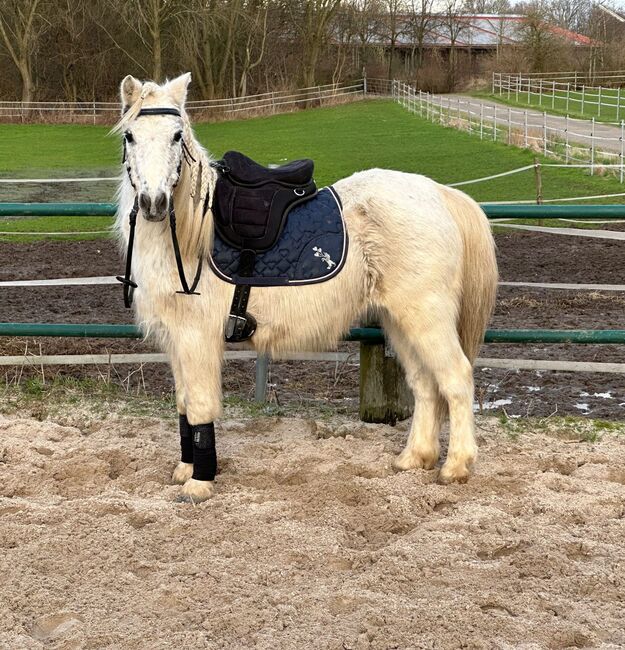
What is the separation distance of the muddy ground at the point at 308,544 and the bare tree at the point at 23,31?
36.6m

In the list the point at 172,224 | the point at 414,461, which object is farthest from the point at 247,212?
the point at 414,461

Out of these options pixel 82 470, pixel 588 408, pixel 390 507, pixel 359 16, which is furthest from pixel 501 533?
pixel 359 16

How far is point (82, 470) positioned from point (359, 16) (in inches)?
1798

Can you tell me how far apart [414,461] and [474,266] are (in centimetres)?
98

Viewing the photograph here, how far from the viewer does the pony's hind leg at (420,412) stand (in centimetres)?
411

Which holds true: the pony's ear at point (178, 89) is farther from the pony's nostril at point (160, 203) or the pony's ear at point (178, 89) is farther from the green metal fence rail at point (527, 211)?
the green metal fence rail at point (527, 211)

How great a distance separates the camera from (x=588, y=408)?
5641 millimetres

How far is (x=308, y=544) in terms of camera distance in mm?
3293

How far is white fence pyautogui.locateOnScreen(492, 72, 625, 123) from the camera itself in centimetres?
3503

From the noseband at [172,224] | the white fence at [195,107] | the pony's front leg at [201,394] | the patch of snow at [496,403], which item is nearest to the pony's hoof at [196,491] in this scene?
the pony's front leg at [201,394]

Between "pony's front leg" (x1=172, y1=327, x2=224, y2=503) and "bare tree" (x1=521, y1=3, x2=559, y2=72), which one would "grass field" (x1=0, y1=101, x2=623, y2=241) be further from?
"bare tree" (x1=521, y1=3, x2=559, y2=72)

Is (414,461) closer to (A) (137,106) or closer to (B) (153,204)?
(B) (153,204)

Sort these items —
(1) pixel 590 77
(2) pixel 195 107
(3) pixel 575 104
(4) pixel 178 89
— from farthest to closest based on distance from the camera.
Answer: (1) pixel 590 77, (2) pixel 195 107, (3) pixel 575 104, (4) pixel 178 89

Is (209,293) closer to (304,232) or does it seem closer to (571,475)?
(304,232)
